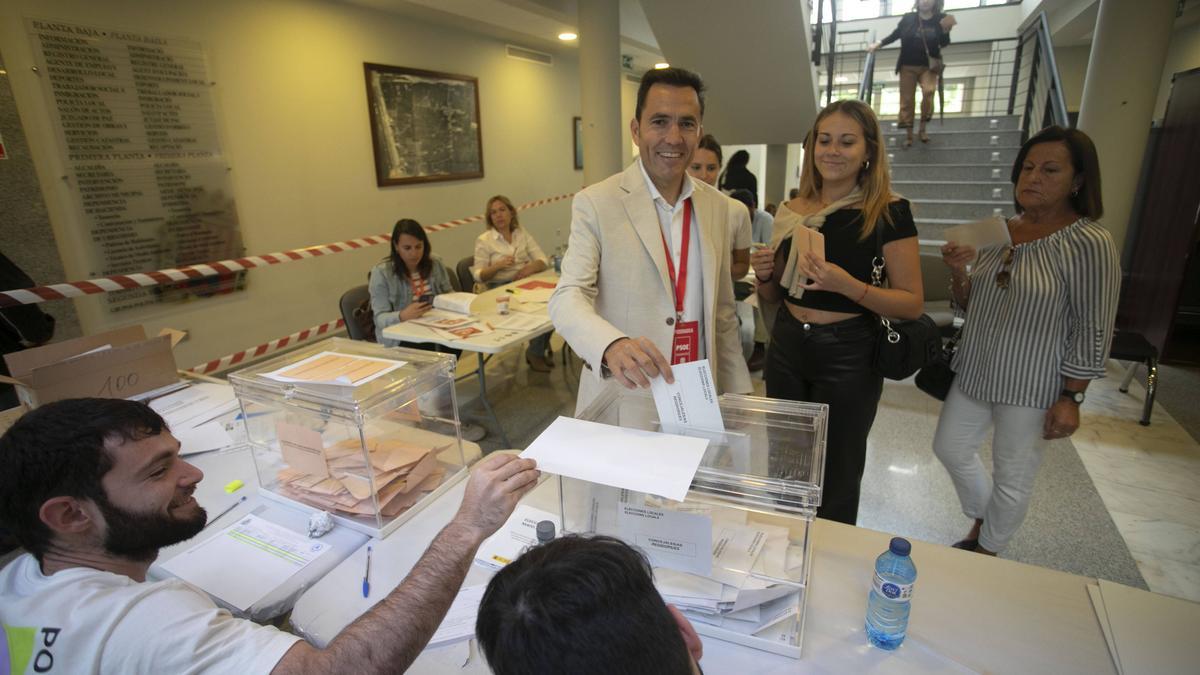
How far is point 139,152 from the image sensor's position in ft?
11.9

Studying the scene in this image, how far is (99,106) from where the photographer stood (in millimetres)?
3420

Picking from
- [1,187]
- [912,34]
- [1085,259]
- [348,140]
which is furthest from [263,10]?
[912,34]

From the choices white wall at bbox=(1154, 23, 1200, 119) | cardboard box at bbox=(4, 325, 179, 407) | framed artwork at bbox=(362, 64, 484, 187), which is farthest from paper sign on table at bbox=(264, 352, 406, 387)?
white wall at bbox=(1154, 23, 1200, 119)

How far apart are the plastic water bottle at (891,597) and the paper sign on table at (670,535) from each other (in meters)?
0.28

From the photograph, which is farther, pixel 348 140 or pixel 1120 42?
pixel 348 140

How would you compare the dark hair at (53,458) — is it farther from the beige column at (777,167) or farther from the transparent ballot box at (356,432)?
the beige column at (777,167)

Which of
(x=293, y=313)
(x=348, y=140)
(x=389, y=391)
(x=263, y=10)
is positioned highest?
(x=263, y=10)

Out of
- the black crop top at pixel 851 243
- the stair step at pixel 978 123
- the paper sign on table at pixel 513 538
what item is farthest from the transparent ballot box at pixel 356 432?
the stair step at pixel 978 123

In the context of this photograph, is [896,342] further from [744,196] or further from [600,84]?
[600,84]

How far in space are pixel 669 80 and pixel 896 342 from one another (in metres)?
0.99

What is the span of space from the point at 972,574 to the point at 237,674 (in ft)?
4.12

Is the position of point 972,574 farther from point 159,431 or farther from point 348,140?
point 348,140

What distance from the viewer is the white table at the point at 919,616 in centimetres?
89

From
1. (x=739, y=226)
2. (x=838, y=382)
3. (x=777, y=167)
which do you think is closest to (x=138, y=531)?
(x=739, y=226)
